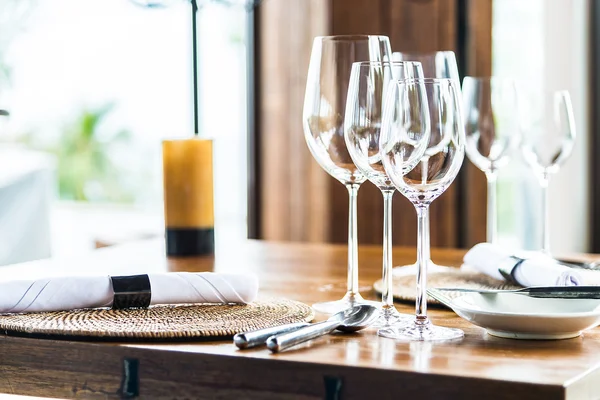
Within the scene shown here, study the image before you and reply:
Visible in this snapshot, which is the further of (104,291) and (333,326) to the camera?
(104,291)

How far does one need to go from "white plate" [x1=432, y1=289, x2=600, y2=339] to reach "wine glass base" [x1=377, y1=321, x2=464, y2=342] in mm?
25

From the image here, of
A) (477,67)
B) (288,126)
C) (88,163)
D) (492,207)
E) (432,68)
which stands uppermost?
(477,67)

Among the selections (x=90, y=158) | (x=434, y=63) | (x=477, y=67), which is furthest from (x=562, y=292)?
(x=90, y=158)

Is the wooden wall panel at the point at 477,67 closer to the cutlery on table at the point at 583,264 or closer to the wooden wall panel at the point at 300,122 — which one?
the wooden wall panel at the point at 300,122

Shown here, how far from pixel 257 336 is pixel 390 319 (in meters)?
0.19

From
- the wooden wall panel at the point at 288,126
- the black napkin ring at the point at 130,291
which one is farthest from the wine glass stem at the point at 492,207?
the wooden wall panel at the point at 288,126

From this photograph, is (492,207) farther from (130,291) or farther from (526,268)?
(130,291)

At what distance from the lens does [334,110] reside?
1092 mm

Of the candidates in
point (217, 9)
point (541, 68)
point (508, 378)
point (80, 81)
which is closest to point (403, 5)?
point (541, 68)

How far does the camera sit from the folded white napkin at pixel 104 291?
102cm

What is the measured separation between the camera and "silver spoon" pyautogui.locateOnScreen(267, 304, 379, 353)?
2.80 feet

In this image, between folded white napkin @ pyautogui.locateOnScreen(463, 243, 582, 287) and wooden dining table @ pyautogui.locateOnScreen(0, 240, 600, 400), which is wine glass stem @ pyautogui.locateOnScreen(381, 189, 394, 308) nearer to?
wooden dining table @ pyautogui.locateOnScreen(0, 240, 600, 400)

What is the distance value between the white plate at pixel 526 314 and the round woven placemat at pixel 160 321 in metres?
0.18

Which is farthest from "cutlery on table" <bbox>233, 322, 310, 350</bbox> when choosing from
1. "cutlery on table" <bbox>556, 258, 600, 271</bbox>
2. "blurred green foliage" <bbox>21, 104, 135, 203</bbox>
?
"blurred green foliage" <bbox>21, 104, 135, 203</bbox>
